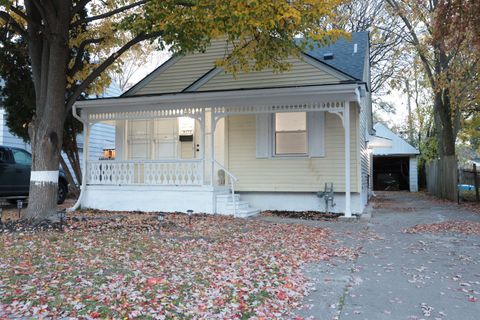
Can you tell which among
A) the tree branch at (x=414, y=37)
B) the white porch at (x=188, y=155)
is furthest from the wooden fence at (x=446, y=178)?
the white porch at (x=188, y=155)

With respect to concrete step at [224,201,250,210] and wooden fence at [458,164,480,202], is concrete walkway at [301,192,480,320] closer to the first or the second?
concrete step at [224,201,250,210]

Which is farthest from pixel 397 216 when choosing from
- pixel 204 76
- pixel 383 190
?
pixel 383 190

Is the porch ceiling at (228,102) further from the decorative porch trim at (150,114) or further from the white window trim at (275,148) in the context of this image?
the white window trim at (275,148)

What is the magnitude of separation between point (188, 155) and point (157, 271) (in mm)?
8175

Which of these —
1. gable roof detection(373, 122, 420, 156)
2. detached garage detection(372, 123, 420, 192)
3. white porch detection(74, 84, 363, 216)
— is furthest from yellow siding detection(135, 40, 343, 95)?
gable roof detection(373, 122, 420, 156)

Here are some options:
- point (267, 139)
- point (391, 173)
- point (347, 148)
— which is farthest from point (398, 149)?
point (347, 148)

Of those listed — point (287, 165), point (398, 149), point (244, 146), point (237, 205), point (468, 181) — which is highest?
point (398, 149)

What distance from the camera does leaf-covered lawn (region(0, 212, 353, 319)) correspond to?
394cm

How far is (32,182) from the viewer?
8680 millimetres

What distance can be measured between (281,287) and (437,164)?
18.2 m

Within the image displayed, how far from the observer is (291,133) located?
12258mm

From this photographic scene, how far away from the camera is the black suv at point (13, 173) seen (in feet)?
41.1

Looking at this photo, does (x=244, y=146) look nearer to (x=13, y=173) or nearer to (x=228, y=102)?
(x=228, y=102)

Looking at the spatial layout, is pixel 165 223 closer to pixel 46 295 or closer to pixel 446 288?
pixel 46 295
